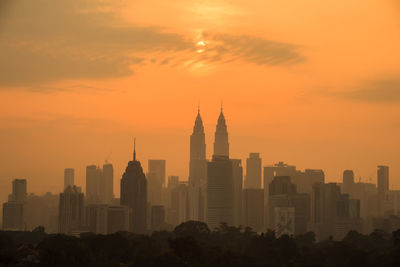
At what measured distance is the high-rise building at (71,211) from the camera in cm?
18012

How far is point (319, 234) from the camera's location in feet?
589

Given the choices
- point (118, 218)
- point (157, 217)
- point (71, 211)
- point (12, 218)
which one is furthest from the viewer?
point (12, 218)

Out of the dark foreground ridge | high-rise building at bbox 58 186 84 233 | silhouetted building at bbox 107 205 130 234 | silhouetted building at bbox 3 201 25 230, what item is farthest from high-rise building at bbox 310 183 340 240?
the dark foreground ridge

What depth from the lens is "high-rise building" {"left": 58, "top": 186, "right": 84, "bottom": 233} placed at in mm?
180125

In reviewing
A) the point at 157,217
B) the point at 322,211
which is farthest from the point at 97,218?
the point at 322,211

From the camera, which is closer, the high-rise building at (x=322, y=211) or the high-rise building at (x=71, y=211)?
the high-rise building at (x=71, y=211)

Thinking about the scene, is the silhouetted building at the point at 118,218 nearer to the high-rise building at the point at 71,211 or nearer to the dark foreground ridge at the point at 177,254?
the high-rise building at the point at 71,211

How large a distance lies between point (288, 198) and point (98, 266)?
133818 mm

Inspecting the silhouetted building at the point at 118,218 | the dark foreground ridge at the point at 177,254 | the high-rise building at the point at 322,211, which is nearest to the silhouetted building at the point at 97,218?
the silhouetted building at the point at 118,218

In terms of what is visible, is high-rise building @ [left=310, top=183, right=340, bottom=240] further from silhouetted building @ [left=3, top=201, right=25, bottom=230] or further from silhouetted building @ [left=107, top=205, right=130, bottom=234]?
silhouetted building @ [left=3, top=201, right=25, bottom=230]

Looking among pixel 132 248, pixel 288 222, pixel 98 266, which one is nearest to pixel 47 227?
pixel 288 222

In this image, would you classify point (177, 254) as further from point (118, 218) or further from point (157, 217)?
point (157, 217)

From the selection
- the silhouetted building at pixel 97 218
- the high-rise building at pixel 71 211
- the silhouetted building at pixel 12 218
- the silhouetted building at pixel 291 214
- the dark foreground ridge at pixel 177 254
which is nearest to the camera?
the dark foreground ridge at pixel 177 254

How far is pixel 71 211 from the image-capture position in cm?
18950
